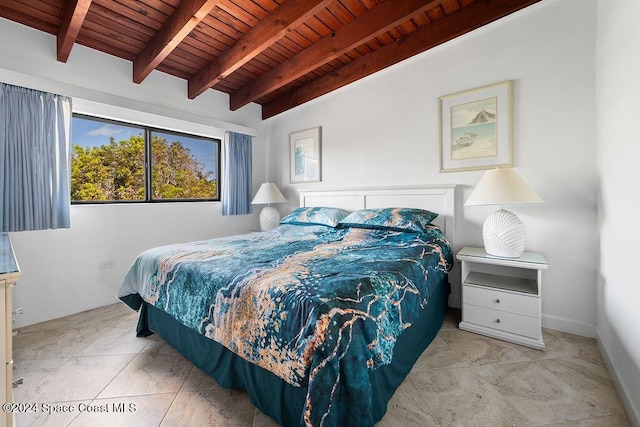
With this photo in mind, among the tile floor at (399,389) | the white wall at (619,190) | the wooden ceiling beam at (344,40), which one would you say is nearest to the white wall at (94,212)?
the tile floor at (399,389)

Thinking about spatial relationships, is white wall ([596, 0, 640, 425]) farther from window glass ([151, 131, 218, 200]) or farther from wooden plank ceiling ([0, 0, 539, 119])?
window glass ([151, 131, 218, 200])

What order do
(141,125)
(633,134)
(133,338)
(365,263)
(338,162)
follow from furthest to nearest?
(338,162) < (141,125) < (133,338) < (365,263) < (633,134)

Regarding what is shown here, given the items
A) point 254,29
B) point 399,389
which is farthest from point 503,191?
point 254,29

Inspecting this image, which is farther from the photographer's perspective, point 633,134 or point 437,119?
point 437,119

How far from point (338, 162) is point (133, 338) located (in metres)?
2.72

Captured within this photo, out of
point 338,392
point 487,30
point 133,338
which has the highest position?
point 487,30

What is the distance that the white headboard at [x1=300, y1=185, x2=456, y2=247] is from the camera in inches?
104

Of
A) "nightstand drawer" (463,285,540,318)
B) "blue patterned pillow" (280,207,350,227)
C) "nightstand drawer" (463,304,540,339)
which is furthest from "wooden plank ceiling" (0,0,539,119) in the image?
"nightstand drawer" (463,304,540,339)

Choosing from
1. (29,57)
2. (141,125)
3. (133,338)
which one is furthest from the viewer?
(141,125)

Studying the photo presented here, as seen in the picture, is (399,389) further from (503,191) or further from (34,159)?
(34,159)

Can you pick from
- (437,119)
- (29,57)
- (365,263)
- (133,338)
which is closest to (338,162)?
(437,119)

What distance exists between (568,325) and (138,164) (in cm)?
440

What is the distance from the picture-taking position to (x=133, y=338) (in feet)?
7.11

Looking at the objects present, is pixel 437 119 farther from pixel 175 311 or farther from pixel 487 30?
pixel 175 311
